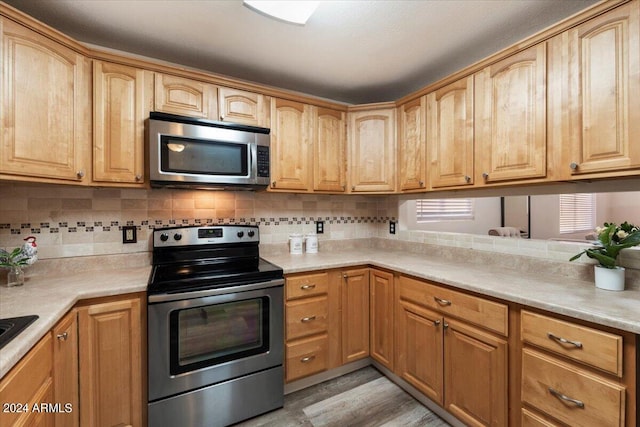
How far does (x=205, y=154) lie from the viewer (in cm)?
193

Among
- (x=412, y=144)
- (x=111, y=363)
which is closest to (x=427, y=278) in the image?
(x=412, y=144)

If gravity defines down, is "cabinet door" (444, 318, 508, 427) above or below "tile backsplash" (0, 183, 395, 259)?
below

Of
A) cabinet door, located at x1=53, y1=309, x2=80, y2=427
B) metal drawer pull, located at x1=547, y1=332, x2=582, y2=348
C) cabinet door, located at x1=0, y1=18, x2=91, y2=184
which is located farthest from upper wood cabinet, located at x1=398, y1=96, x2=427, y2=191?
cabinet door, located at x1=53, y1=309, x2=80, y2=427

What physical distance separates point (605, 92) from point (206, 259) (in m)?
2.47

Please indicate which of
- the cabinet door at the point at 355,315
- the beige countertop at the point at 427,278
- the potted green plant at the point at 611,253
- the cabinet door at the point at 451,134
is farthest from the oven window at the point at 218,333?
the potted green plant at the point at 611,253

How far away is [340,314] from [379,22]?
1.93 metres

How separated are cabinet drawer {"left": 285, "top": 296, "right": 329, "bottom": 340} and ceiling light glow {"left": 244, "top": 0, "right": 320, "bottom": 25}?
5.48 feet

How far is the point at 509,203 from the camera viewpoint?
3924 millimetres

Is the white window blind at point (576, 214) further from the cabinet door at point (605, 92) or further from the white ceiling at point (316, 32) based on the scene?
the white ceiling at point (316, 32)

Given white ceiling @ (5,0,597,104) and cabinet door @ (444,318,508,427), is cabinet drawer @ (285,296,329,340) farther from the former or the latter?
white ceiling @ (5,0,597,104)

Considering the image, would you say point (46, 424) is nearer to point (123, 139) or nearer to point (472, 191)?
point (123, 139)

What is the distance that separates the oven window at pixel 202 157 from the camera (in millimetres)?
1820

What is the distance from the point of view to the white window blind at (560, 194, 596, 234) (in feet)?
9.38

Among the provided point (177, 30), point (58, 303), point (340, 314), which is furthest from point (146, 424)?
point (177, 30)
